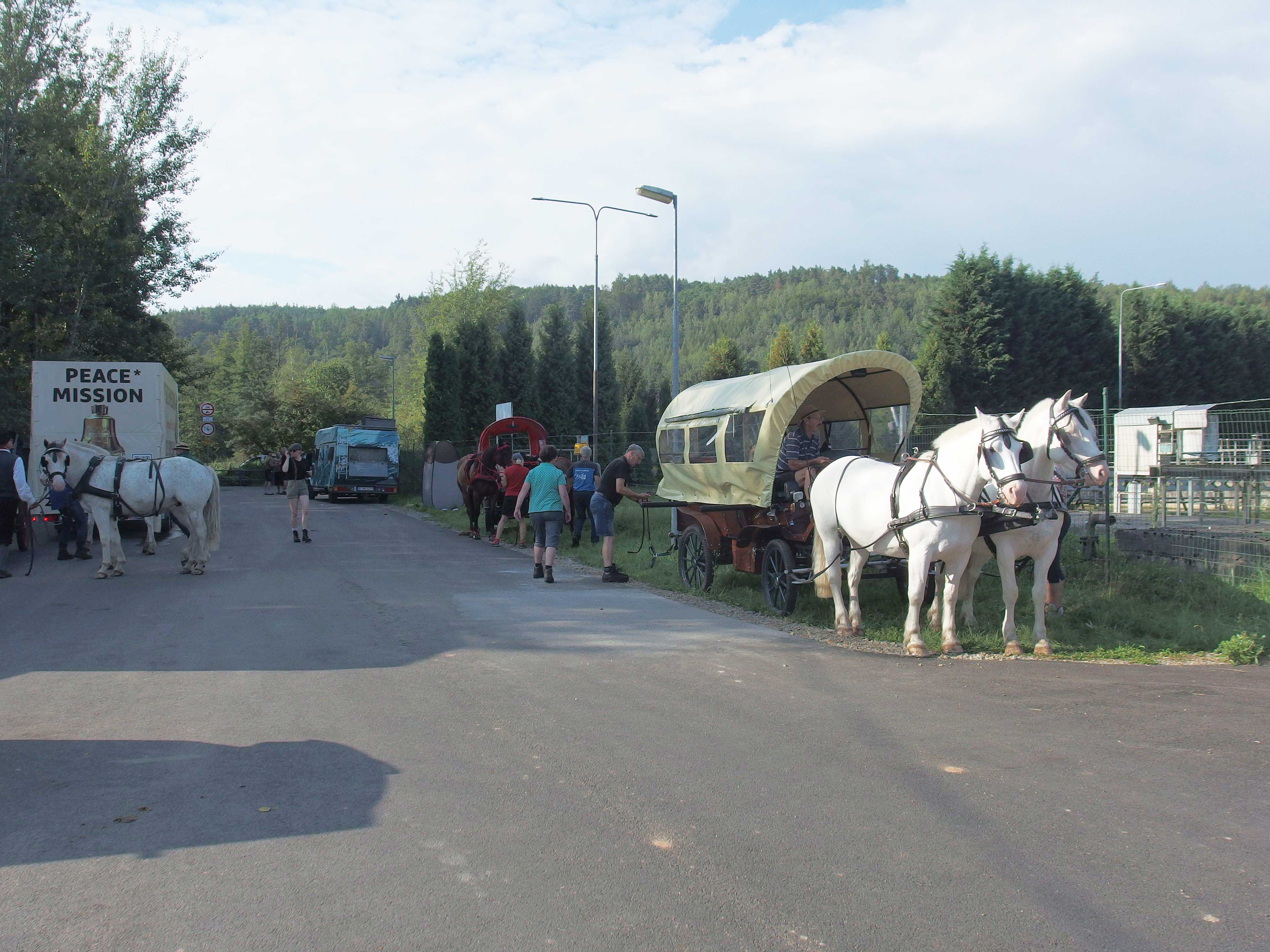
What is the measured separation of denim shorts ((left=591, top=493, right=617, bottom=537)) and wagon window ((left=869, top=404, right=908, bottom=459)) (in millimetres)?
3729

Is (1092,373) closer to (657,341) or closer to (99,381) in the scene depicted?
(99,381)

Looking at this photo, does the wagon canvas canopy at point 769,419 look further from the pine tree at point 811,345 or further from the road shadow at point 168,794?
the pine tree at point 811,345

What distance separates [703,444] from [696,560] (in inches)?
58.3

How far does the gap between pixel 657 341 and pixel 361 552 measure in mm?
109072

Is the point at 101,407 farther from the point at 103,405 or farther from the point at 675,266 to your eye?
the point at 675,266

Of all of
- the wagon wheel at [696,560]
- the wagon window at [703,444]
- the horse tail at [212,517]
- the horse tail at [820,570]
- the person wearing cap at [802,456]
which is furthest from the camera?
the horse tail at [212,517]

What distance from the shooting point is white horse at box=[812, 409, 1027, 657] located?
750cm

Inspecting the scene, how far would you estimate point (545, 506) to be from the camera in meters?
12.8

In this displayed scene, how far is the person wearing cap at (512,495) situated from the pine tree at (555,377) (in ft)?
111

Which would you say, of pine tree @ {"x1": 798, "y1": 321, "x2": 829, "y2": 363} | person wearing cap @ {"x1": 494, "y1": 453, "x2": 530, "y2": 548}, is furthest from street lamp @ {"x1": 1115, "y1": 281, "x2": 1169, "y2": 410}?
person wearing cap @ {"x1": 494, "y1": 453, "x2": 530, "y2": 548}

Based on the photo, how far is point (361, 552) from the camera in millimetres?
16500

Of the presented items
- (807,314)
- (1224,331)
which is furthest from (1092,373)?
(807,314)

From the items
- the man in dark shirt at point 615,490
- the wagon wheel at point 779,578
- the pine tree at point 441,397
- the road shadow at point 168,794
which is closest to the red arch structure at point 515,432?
the man in dark shirt at point 615,490

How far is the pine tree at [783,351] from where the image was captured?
65125 mm
